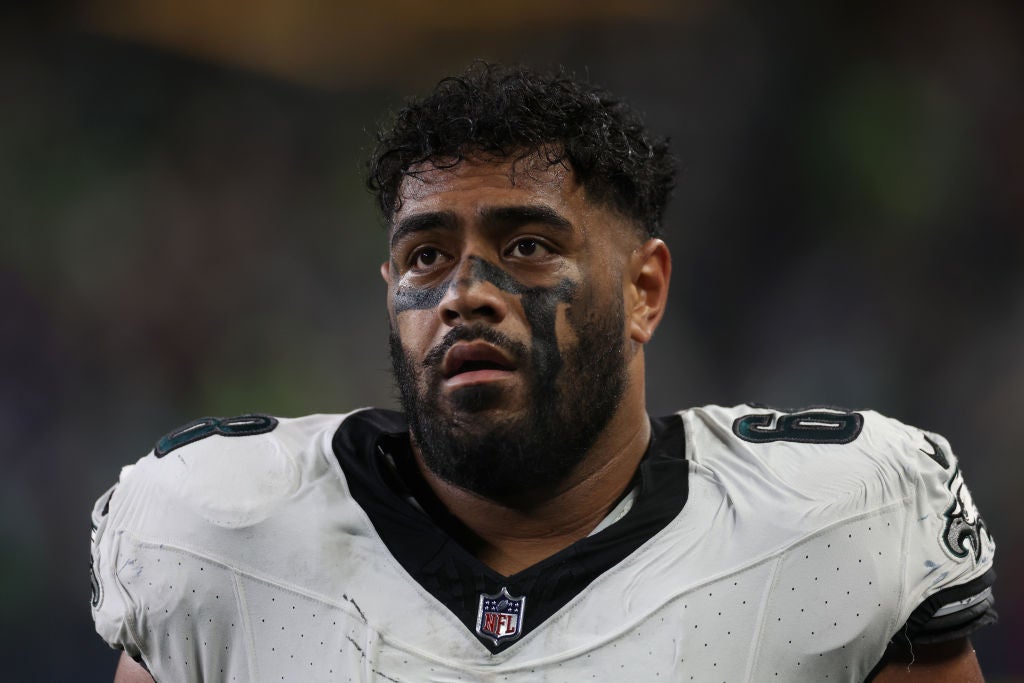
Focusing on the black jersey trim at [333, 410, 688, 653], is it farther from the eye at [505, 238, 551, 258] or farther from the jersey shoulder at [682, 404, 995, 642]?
the eye at [505, 238, 551, 258]

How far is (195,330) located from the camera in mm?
3402

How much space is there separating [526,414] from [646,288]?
337 mm

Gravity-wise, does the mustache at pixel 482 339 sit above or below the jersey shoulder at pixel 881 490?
above

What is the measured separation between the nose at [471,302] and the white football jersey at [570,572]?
10.9 inches

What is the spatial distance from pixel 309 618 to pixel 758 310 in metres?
2.33

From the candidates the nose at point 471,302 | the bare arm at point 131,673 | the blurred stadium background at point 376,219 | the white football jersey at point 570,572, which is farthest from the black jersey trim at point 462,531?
the blurred stadium background at point 376,219

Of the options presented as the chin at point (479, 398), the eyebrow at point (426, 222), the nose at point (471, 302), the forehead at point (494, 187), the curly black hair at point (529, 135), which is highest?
the curly black hair at point (529, 135)

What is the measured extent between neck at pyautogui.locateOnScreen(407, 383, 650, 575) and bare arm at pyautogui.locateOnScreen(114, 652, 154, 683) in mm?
463

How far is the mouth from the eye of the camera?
4.61ft

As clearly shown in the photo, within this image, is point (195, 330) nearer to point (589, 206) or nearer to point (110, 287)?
point (110, 287)

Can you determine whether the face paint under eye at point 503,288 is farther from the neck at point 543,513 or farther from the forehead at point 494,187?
the neck at point 543,513

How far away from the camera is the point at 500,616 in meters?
1.40

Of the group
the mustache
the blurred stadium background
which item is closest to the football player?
the mustache

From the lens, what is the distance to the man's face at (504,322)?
55.7 inches
